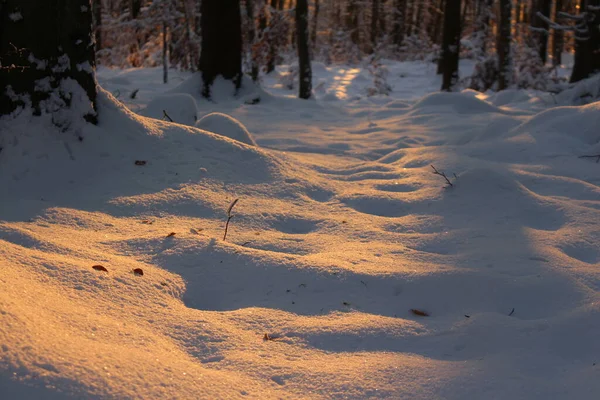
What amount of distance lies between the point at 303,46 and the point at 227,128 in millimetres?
5416

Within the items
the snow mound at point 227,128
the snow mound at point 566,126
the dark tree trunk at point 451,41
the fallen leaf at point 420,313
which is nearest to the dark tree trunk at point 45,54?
the snow mound at point 227,128

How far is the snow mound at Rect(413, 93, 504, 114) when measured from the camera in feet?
23.8

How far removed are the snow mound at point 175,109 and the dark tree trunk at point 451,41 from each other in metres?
7.41

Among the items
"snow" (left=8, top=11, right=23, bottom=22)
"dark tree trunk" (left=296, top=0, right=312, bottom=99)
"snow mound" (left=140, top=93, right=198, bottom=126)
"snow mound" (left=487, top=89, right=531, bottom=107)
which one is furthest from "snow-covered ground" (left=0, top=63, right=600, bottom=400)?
"dark tree trunk" (left=296, top=0, right=312, bottom=99)

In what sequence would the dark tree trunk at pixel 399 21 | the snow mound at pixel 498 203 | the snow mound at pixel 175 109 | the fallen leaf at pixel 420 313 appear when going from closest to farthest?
the fallen leaf at pixel 420 313, the snow mound at pixel 498 203, the snow mound at pixel 175 109, the dark tree trunk at pixel 399 21

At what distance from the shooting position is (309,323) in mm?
1989

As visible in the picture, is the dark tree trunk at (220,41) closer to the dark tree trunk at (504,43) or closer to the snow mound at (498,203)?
the snow mound at (498,203)

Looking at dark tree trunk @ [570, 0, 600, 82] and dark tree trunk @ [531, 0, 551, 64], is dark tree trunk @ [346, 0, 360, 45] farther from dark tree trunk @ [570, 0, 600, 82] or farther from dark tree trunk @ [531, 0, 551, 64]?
dark tree trunk @ [570, 0, 600, 82]

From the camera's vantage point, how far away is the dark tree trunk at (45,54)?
3209mm

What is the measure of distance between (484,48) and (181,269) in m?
16.3

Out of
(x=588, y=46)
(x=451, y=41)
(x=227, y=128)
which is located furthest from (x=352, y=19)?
(x=227, y=128)

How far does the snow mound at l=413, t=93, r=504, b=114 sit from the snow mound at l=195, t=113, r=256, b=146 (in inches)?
140

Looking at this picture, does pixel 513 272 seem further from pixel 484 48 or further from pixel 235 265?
pixel 484 48

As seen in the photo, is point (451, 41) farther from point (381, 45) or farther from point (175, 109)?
point (381, 45)
